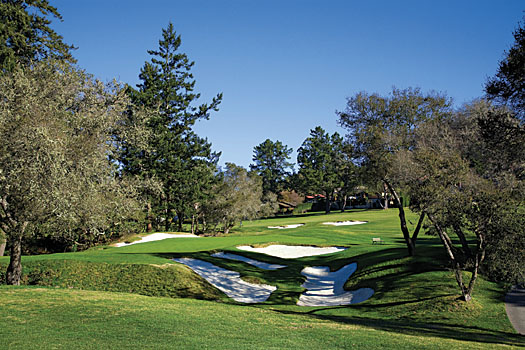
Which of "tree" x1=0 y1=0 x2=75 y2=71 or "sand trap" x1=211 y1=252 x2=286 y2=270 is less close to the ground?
"tree" x1=0 y1=0 x2=75 y2=71

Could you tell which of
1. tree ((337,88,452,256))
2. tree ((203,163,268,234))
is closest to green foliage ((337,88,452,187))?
tree ((337,88,452,256))

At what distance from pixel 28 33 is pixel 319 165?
2997 inches

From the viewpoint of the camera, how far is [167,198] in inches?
1973

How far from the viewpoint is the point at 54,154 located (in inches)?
521

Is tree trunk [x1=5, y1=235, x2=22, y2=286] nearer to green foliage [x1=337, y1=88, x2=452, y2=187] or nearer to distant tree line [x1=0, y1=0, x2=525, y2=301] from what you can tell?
distant tree line [x1=0, y1=0, x2=525, y2=301]

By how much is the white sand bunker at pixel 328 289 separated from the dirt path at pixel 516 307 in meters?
6.18

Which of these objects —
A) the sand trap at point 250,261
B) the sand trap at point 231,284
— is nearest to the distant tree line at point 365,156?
the sand trap at point 231,284

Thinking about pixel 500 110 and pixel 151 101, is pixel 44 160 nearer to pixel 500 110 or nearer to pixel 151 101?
pixel 500 110

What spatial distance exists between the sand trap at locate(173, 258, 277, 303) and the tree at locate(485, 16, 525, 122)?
14.1 metres

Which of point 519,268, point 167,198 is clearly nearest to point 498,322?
point 519,268

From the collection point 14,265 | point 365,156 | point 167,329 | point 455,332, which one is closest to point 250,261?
point 365,156

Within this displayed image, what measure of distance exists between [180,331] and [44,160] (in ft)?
26.6

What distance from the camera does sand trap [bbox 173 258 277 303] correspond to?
20469 millimetres

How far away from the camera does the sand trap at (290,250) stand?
111 feet
